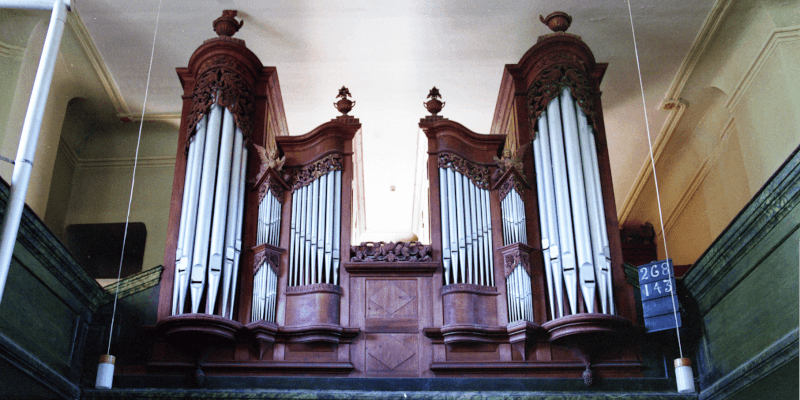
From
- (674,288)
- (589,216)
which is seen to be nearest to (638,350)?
(674,288)

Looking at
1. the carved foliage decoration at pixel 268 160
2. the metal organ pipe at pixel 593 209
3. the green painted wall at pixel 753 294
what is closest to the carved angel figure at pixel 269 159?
the carved foliage decoration at pixel 268 160

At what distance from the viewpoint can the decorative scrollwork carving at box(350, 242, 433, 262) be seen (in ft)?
26.2

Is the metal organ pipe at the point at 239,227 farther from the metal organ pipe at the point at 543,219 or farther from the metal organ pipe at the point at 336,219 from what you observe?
the metal organ pipe at the point at 543,219

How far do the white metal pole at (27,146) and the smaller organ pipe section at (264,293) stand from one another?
3047mm

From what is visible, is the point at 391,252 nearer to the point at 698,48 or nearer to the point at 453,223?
the point at 453,223

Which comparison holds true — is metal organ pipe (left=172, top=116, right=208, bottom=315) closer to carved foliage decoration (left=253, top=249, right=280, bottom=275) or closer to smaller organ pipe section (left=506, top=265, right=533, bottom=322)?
carved foliage decoration (left=253, top=249, right=280, bottom=275)

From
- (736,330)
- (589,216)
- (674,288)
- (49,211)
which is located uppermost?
(49,211)

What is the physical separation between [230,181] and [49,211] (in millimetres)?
3741

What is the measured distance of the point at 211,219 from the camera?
792 centimetres

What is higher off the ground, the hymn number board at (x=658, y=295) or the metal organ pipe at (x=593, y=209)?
the metal organ pipe at (x=593, y=209)

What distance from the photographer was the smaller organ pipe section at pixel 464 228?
7.89 meters

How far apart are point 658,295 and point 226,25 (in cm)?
495

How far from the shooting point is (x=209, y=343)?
7.38 metres

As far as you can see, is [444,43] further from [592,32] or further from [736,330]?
[736,330]
